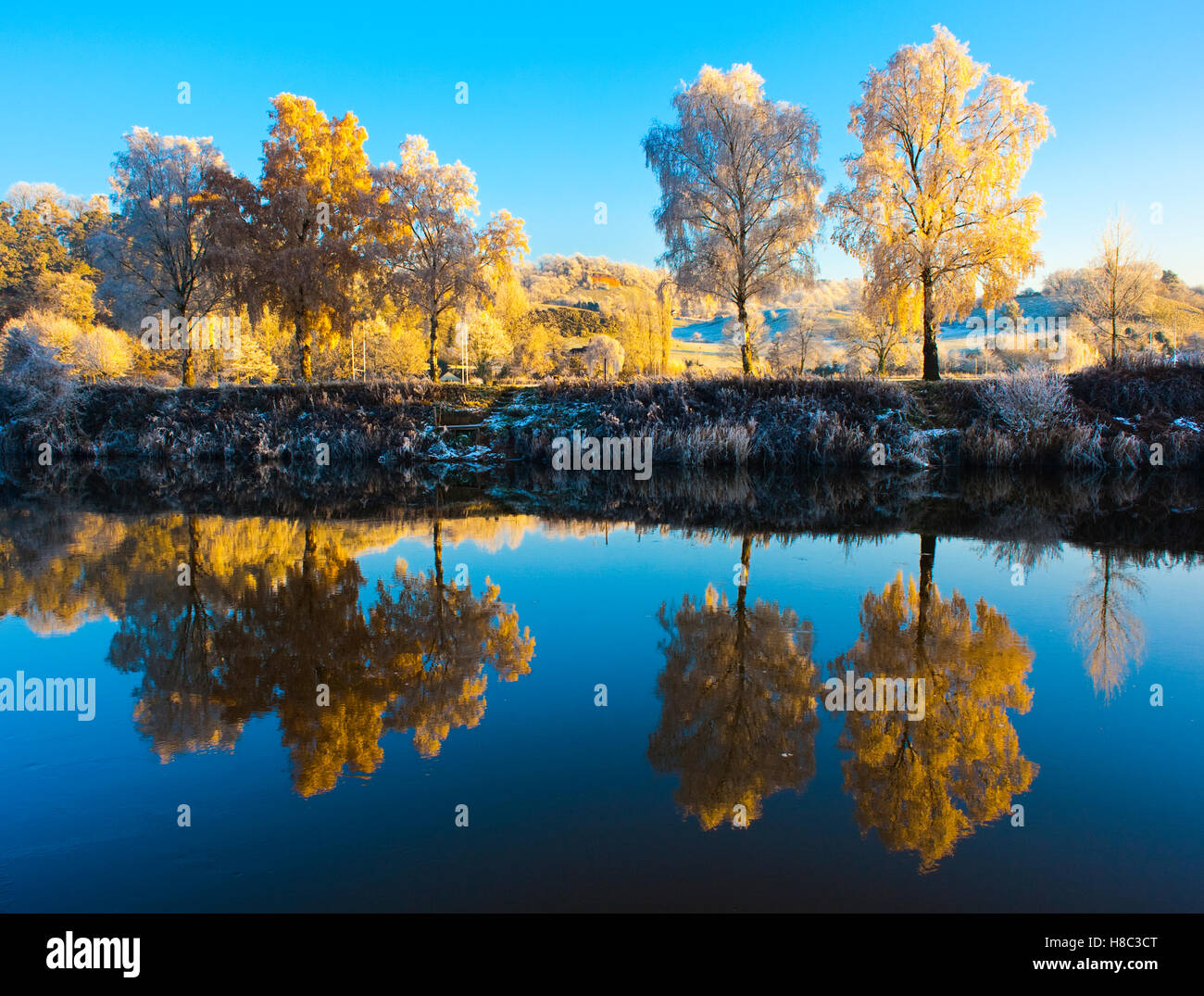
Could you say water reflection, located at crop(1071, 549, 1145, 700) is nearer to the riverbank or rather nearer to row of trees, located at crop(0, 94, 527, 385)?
the riverbank

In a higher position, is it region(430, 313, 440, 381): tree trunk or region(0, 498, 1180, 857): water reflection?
region(430, 313, 440, 381): tree trunk

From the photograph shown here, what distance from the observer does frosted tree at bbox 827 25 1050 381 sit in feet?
76.0

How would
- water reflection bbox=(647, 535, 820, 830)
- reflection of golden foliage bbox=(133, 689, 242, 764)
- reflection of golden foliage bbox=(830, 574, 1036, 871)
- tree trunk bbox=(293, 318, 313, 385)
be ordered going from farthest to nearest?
1. tree trunk bbox=(293, 318, 313, 385)
2. reflection of golden foliage bbox=(133, 689, 242, 764)
3. water reflection bbox=(647, 535, 820, 830)
4. reflection of golden foliage bbox=(830, 574, 1036, 871)

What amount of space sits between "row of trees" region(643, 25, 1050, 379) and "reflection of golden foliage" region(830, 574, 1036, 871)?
20428 mm

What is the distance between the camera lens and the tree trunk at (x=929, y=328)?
2383cm

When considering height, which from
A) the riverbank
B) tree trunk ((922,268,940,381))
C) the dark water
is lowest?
the dark water

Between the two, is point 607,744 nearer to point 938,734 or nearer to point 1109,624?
point 938,734

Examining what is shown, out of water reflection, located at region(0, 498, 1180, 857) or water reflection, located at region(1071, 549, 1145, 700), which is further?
water reflection, located at region(1071, 549, 1145, 700)

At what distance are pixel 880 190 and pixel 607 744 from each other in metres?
25.3

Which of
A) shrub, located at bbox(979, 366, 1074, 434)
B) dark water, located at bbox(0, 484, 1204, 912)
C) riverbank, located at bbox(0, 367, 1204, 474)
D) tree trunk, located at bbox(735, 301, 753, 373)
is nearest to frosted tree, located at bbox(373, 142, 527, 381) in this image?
riverbank, located at bbox(0, 367, 1204, 474)

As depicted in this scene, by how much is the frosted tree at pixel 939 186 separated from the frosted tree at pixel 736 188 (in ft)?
7.50

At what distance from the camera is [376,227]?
28.0m

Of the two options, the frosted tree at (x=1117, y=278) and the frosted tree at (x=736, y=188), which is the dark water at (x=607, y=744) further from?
the frosted tree at (x=1117, y=278)
